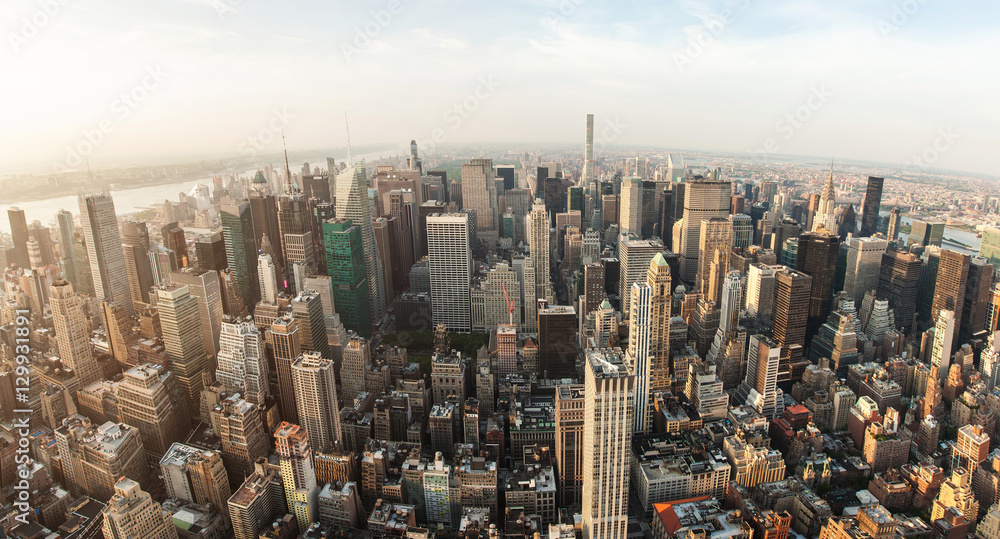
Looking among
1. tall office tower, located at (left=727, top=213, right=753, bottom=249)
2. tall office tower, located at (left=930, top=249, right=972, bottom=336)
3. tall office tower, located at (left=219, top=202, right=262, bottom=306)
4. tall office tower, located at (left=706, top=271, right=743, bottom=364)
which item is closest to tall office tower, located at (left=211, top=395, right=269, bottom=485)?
tall office tower, located at (left=219, top=202, right=262, bottom=306)

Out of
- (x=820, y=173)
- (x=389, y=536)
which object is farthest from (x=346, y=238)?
(x=820, y=173)

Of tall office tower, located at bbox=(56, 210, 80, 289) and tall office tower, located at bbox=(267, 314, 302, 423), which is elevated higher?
tall office tower, located at bbox=(56, 210, 80, 289)

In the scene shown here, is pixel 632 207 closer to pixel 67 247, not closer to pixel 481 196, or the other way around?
pixel 481 196

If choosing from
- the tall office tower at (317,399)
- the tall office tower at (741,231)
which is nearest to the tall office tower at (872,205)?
the tall office tower at (741,231)

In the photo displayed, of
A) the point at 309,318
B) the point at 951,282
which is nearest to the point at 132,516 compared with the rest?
the point at 309,318

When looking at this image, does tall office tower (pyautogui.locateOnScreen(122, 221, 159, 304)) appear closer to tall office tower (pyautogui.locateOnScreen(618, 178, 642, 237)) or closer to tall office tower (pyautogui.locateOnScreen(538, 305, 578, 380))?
tall office tower (pyautogui.locateOnScreen(538, 305, 578, 380))

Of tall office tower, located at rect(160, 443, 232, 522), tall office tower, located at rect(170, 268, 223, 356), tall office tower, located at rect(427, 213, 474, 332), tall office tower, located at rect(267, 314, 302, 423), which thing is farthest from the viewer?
tall office tower, located at rect(427, 213, 474, 332)

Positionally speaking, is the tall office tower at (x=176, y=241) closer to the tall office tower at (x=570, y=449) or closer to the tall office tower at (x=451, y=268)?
the tall office tower at (x=451, y=268)
